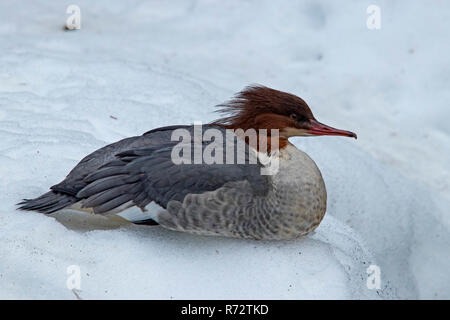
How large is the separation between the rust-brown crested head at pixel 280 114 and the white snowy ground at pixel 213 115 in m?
0.53

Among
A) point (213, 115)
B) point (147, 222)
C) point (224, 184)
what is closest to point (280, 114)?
point (224, 184)

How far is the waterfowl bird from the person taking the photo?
10.4ft

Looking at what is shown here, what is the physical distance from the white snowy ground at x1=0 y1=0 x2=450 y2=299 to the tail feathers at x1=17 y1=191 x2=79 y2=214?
0.27ft

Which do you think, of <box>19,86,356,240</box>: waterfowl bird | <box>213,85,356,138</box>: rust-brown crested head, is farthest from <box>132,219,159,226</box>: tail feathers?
<box>213,85,356,138</box>: rust-brown crested head

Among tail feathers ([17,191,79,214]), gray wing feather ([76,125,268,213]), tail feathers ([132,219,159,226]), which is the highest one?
gray wing feather ([76,125,268,213])

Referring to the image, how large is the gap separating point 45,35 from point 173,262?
10.3 ft

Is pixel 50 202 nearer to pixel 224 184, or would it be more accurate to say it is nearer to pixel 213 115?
pixel 224 184

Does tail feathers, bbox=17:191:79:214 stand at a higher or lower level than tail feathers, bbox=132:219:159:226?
higher

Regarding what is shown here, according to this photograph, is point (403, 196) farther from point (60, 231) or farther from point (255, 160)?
point (60, 231)

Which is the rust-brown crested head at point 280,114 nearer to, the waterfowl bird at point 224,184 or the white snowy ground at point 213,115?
the waterfowl bird at point 224,184

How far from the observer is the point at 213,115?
466 cm

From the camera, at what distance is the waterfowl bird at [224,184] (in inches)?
124

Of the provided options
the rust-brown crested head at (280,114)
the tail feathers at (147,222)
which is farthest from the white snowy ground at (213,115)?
the rust-brown crested head at (280,114)

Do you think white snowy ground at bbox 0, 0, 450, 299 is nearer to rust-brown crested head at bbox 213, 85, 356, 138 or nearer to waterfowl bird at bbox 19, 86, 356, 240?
waterfowl bird at bbox 19, 86, 356, 240
